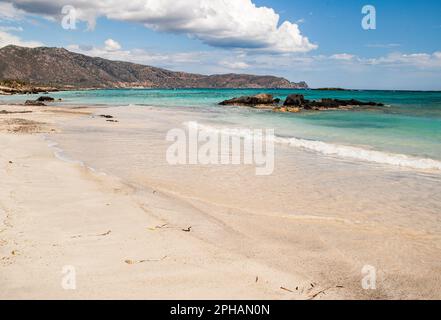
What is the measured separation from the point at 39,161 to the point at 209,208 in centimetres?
611

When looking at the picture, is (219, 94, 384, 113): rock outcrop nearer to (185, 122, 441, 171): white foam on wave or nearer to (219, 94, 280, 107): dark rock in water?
(219, 94, 280, 107): dark rock in water

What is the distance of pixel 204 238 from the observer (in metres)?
5.40

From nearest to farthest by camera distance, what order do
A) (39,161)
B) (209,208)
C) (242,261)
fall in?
1. (242,261)
2. (209,208)
3. (39,161)

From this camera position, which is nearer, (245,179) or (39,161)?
(245,179)

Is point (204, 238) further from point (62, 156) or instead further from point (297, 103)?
point (297, 103)

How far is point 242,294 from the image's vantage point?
389 centimetres

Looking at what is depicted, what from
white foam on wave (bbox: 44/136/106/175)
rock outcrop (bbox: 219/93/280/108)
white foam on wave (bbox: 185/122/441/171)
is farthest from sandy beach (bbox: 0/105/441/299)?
rock outcrop (bbox: 219/93/280/108)

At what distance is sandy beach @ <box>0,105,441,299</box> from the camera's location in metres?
4.04

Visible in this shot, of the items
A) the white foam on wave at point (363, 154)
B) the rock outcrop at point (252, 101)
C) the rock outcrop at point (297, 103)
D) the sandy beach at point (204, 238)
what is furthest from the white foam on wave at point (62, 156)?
the rock outcrop at point (252, 101)

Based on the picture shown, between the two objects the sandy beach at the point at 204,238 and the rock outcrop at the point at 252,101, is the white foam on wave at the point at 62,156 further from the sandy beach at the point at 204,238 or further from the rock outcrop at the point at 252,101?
the rock outcrop at the point at 252,101

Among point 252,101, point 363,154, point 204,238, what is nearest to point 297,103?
point 252,101

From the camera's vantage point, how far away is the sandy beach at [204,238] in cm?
404

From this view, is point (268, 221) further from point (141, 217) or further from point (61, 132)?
point (61, 132)
